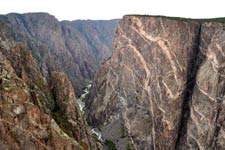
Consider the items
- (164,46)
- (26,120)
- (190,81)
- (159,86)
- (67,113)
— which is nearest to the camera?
(26,120)

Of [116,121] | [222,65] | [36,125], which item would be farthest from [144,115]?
[36,125]

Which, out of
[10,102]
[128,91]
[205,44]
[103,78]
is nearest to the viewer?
[10,102]

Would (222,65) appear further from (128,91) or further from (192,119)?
(128,91)

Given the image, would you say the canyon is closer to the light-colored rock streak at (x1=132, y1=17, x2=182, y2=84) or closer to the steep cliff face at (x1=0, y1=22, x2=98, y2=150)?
the light-colored rock streak at (x1=132, y1=17, x2=182, y2=84)

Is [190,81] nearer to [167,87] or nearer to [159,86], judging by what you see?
[167,87]

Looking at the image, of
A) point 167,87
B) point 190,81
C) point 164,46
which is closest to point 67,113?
point 167,87

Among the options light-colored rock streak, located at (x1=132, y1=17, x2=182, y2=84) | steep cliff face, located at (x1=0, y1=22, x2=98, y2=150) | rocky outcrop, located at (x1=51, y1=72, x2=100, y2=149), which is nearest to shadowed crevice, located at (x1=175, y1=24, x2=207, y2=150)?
light-colored rock streak, located at (x1=132, y1=17, x2=182, y2=84)

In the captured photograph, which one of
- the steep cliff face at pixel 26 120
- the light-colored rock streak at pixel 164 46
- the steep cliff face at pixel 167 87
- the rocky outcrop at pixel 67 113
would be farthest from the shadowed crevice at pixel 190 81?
the steep cliff face at pixel 26 120

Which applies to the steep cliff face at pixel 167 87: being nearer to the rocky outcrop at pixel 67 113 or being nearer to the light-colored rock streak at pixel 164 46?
the light-colored rock streak at pixel 164 46
